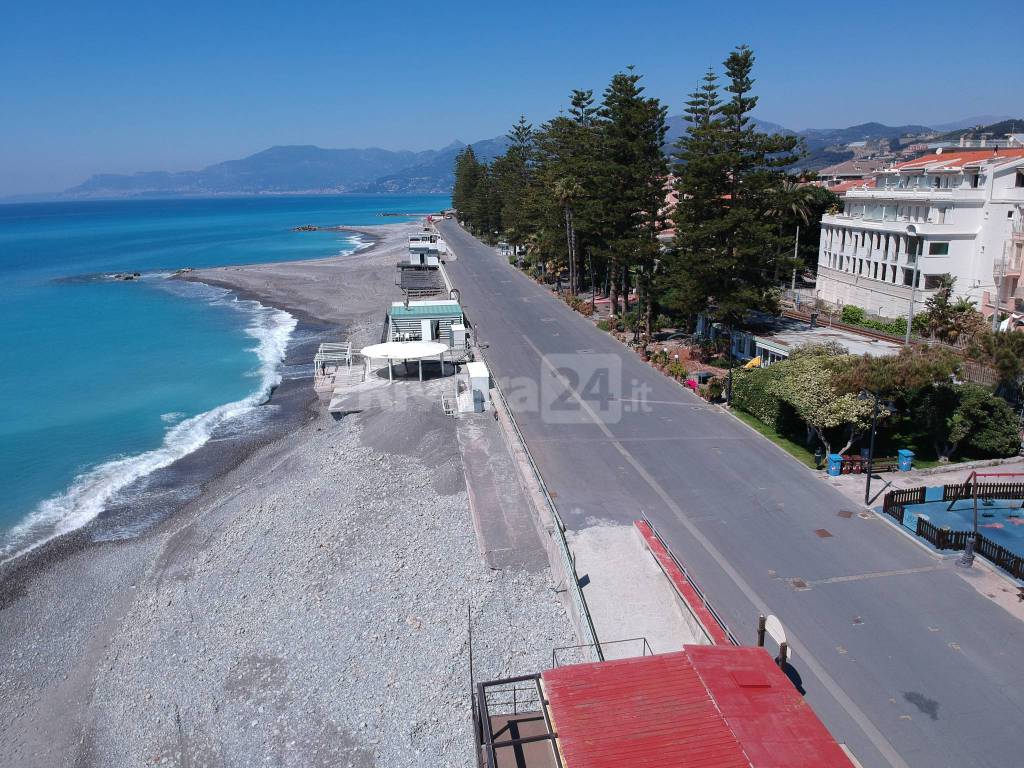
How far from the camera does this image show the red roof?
733 cm

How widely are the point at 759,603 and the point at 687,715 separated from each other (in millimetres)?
5376

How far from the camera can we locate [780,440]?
2048cm

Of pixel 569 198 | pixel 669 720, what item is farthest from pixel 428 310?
pixel 669 720

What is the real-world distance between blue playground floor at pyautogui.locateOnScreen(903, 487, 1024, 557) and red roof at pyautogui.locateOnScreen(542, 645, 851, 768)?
8681 mm

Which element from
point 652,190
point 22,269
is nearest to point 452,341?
point 652,190

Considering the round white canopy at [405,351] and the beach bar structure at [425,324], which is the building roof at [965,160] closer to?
the beach bar structure at [425,324]

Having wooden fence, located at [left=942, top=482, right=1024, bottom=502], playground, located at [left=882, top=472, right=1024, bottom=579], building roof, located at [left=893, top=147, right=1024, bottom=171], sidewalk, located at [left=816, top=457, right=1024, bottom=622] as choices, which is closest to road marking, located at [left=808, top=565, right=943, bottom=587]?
sidewalk, located at [left=816, top=457, right=1024, bottom=622]

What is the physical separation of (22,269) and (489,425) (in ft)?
287

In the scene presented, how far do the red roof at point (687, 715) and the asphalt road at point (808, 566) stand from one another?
2.52 metres

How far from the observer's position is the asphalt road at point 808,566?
10086 millimetres

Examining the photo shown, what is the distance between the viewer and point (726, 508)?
53.4ft

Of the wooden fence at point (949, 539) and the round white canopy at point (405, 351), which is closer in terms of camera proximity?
the wooden fence at point (949, 539)

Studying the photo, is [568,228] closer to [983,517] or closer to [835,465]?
[835,465]

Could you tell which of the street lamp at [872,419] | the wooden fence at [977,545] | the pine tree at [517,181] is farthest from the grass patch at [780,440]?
the pine tree at [517,181]
